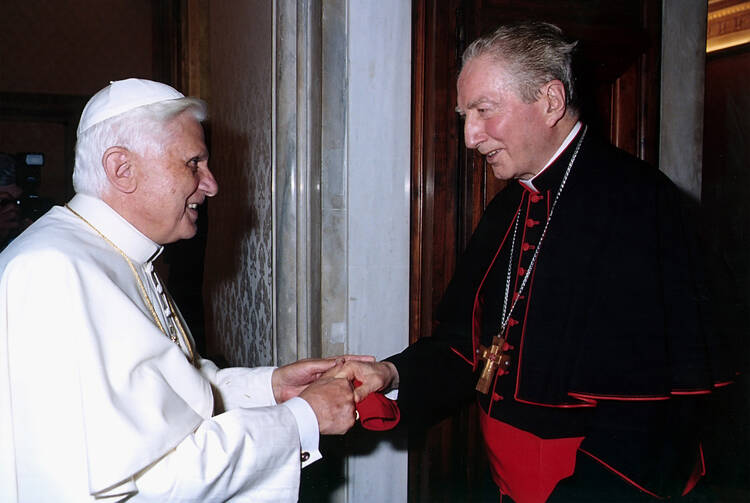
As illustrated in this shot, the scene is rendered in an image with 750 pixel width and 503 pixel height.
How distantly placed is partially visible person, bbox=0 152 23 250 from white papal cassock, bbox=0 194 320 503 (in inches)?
77.1

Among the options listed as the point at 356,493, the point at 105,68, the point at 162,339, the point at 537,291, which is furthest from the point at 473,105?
the point at 105,68

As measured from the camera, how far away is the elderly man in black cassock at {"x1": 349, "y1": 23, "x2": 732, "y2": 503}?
1.61 metres

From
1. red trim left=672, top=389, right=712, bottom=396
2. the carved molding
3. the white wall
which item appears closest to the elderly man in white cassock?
the white wall

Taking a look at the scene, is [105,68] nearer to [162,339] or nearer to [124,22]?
[124,22]

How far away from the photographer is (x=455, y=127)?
248 centimetres

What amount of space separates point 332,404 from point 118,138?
0.98 metres

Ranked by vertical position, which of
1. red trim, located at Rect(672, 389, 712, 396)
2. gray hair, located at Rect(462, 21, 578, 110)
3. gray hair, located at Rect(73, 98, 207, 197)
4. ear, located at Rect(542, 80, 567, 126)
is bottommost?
red trim, located at Rect(672, 389, 712, 396)

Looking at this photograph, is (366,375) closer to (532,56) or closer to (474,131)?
(474,131)

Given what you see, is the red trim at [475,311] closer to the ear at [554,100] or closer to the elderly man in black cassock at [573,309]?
the elderly man in black cassock at [573,309]

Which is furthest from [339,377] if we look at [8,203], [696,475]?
[8,203]

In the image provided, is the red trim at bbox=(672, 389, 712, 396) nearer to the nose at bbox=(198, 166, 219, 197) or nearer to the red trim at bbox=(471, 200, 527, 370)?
the red trim at bbox=(471, 200, 527, 370)

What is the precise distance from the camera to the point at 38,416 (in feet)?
4.31

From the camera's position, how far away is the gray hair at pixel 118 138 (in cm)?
160

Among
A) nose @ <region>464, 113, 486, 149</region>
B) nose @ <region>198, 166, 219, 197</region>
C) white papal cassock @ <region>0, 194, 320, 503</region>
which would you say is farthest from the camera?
nose @ <region>464, 113, 486, 149</region>
